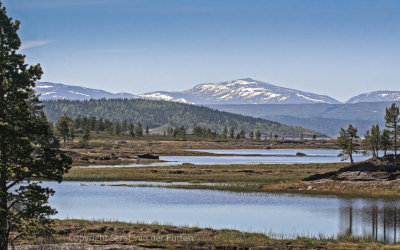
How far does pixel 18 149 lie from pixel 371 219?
35.2 metres

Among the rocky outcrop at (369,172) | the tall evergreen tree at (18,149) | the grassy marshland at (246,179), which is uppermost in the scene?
the tall evergreen tree at (18,149)

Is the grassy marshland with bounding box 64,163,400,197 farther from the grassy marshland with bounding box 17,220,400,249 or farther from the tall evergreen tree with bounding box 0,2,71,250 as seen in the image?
the tall evergreen tree with bounding box 0,2,71,250

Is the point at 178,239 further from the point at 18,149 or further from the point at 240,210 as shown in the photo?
the point at 240,210

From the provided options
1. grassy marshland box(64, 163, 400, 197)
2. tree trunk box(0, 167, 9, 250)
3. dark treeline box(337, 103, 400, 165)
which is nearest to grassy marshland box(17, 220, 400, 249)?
tree trunk box(0, 167, 9, 250)

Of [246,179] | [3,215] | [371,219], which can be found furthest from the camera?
[246,179]

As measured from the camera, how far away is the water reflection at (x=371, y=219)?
1679 inches

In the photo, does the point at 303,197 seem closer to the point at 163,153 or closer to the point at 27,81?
the point at 27,81

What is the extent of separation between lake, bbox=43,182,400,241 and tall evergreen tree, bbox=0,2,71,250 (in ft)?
62.7

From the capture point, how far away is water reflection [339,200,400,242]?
1679 inches

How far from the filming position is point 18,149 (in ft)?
93.2

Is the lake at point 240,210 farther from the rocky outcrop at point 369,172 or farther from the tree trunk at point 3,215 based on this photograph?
the tree trunk at point 3,215

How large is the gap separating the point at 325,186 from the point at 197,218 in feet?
96.6

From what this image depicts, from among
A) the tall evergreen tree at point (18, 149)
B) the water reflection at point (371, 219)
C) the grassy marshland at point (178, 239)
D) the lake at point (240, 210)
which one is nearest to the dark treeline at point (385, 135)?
the water reflection at point (371, 219)

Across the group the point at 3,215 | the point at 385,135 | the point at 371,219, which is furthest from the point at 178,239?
the point at 385,135
